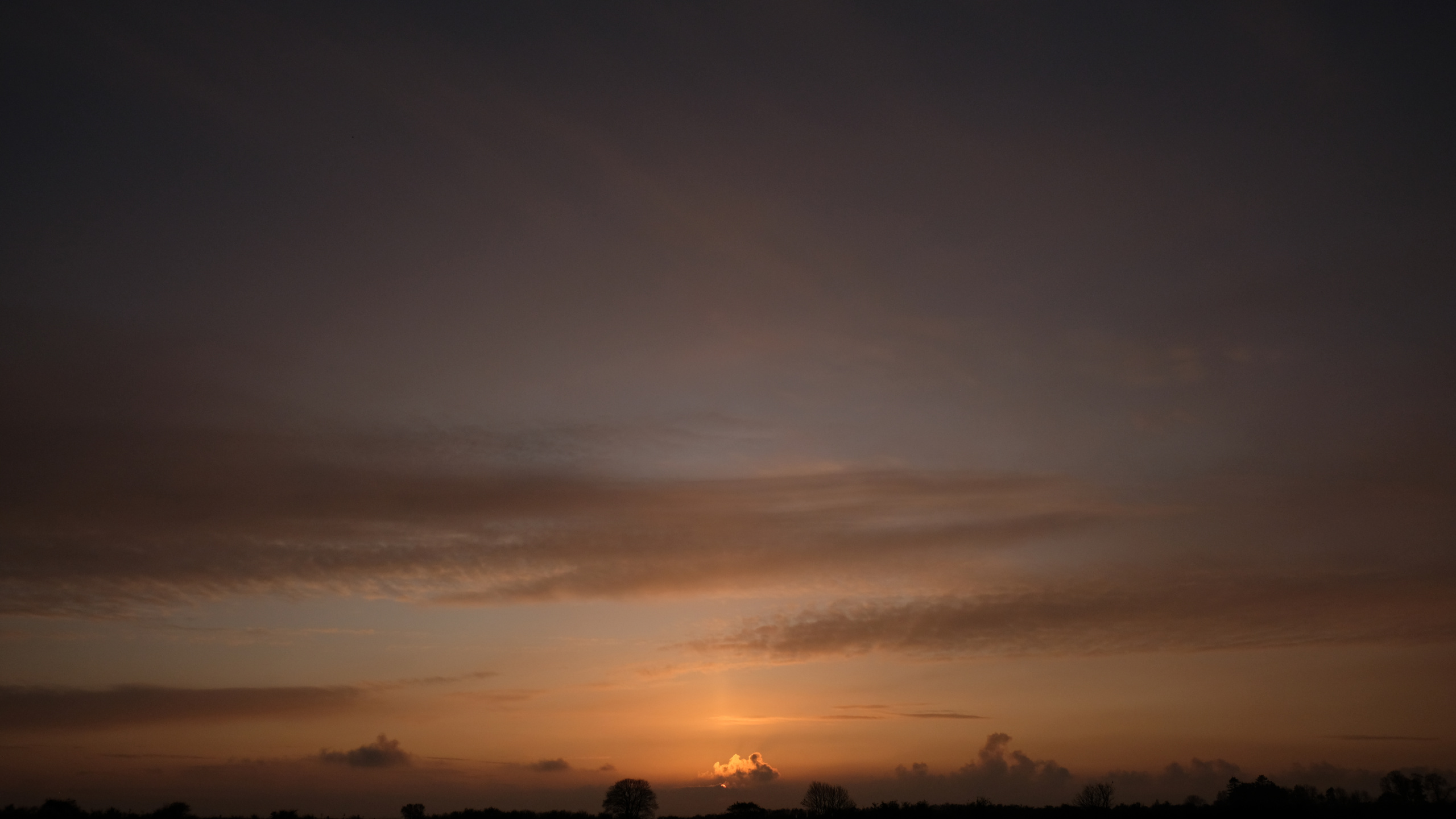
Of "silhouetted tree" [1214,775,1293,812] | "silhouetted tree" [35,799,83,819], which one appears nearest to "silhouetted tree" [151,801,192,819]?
"silhouetted tree" [35,799,83,819]

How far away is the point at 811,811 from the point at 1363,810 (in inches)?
1670

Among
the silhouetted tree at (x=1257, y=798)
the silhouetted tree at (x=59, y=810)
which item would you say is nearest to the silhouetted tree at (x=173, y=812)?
the silhouetted tree at (x=59, y=810)

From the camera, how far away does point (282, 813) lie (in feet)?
255

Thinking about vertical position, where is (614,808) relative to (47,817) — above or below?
below

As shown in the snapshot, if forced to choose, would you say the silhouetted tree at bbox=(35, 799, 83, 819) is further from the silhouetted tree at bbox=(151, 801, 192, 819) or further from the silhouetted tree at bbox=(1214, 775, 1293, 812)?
the silhouetted tree at bbox=(1214, 775, 1293, 812)

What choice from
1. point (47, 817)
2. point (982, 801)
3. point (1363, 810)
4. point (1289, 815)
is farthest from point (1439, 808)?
point (47, 817)

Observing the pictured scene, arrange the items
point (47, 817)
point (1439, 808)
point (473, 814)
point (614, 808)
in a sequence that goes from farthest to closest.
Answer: point (614, 808) < point (473, 814) < point (47, 817) < point (1439, 808)

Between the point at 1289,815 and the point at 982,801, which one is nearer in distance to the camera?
the point at 1289,815

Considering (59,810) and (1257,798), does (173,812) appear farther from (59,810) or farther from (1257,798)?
(1257,798)

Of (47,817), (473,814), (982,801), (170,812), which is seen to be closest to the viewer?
(47,817)

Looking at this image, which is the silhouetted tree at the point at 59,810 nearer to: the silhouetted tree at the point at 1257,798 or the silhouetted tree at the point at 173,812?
the silhouetted tree at the point at 173,812

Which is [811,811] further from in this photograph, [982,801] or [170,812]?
[170,812]

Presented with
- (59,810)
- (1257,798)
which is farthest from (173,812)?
(1257,798)

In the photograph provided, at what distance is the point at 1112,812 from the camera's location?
63156 millimetres
